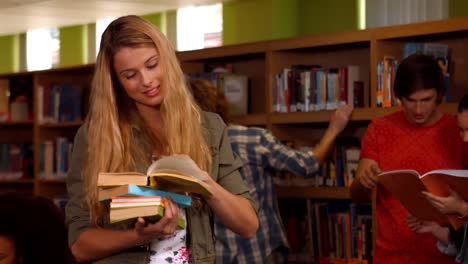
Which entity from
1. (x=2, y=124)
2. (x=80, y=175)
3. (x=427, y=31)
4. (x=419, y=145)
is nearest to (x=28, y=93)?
(x=2, y=124)

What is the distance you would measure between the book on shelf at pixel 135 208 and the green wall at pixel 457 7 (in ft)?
21.1

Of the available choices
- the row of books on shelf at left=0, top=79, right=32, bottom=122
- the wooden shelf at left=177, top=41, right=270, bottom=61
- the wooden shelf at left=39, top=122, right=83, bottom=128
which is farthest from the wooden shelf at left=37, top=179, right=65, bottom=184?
the wooden shelf at left=177, top=41, right=270, bottom=61

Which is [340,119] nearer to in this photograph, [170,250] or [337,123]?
[337,123]

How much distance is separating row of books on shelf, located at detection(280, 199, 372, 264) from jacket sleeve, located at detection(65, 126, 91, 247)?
9.43 ft

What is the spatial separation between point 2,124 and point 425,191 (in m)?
5.24

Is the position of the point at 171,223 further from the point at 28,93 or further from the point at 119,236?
the point at 28,93

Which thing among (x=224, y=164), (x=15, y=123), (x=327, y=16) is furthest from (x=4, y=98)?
(x=224, y=164)

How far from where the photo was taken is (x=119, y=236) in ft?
6.89

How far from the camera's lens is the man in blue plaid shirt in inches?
167

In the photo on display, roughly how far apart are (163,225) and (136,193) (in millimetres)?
112

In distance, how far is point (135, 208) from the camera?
195cm

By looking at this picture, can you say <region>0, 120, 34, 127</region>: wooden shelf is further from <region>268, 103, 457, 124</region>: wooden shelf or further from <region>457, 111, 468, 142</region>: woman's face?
<region>457, 111, 468, 142</region>: woman's face

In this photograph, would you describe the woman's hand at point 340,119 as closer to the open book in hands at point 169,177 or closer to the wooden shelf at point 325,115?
the wooden shelf at point 325,115

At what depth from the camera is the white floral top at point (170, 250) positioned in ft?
7.14
